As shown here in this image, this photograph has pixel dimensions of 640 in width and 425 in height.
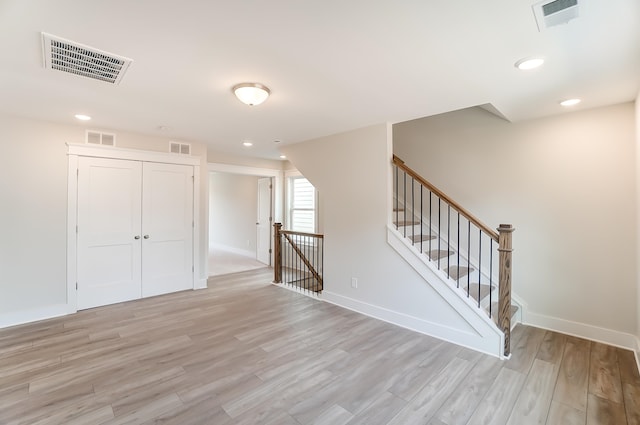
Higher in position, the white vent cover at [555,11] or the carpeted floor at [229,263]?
the white vent cover at [555,11]

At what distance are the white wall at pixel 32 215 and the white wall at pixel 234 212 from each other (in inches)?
170

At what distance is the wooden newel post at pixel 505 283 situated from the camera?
272 centimetres

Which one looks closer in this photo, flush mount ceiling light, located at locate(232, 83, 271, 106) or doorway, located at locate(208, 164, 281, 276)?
flush mount ceiling light, located at locate(232, 83, 271, 106)

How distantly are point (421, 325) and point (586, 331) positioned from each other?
1736 millimetres

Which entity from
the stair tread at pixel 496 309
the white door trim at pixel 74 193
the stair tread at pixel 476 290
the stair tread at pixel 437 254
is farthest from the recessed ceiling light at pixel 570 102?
the white door trim at pixel 74 193

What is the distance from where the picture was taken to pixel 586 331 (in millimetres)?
3115

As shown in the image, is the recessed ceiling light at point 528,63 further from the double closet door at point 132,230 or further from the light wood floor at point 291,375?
the double closet door at point 132,230

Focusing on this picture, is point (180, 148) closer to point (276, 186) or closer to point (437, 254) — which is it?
point (276, 186)

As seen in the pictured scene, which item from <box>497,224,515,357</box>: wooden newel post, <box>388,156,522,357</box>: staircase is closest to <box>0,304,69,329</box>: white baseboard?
<box>388,156,522,357</box>: staircase

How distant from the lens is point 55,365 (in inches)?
101

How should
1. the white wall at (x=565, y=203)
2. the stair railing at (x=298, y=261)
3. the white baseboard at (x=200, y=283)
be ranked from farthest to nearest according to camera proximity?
1. the stair railing at (x=298, y=261)
2. the white baseboard at (x=200, y=283)
3. the white wall at (x=565, y=203)

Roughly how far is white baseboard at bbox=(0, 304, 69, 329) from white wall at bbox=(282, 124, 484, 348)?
3.52 m

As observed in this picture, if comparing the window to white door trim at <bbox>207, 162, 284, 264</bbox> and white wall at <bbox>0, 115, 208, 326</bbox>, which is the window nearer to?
white door trim at <bbox>207, 162, 284, 264</bbox>

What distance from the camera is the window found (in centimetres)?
638
